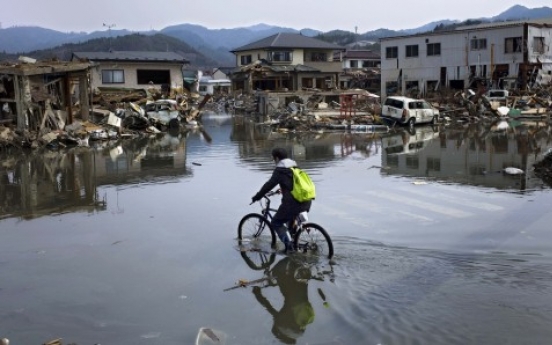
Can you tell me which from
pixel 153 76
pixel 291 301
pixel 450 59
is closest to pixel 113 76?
pixel 153 76

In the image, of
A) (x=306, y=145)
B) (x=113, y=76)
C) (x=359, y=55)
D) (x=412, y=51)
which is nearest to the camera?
(x=306, y=145)

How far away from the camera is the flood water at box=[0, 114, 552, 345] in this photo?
223 inches

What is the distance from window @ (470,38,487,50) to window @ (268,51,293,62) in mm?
18773

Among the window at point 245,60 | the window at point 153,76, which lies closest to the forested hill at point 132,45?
the window at point 245,60

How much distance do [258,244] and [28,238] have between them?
12.9 ft

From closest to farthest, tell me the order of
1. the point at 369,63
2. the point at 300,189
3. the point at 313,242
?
the point at 300,189, the point at 313,242, the point at 369,63

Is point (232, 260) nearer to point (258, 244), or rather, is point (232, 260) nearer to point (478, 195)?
point (258, 244)

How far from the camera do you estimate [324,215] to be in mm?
10461

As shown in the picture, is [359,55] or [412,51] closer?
[412,51]

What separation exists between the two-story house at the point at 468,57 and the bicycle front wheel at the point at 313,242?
41.2 metres

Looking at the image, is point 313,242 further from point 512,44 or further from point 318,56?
point 318,56

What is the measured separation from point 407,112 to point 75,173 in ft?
66.6

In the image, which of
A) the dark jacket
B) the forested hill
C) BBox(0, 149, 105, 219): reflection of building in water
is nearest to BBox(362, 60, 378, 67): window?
the forested hill

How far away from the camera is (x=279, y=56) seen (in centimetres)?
5819
